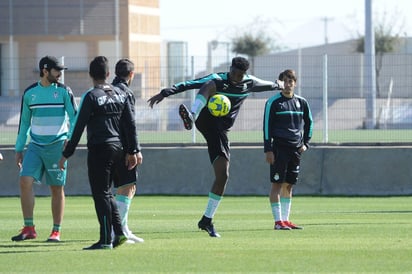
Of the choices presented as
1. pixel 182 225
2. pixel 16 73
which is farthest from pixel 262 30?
pixel 182 225

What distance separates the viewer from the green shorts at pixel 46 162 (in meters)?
12.8

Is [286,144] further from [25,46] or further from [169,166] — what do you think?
[25,46]

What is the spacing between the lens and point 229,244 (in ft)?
39.1

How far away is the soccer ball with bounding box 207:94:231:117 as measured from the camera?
13102 millimetres

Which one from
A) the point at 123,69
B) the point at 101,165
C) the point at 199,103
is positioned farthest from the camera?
the point at 199,103

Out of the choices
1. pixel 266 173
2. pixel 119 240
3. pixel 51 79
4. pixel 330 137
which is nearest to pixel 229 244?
pixel 119 240

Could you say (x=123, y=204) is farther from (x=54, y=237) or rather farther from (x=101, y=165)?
(x=101, y=165)

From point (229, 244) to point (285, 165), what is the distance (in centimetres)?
253

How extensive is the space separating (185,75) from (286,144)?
8524mm

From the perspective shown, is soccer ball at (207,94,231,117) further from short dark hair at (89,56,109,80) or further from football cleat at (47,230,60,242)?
football cleat at (47,230,60,242)

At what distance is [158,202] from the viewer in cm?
1919

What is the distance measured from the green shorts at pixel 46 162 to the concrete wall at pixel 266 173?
7.99 metres

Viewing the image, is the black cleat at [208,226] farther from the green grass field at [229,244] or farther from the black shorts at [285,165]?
the black shorts at [285,165]

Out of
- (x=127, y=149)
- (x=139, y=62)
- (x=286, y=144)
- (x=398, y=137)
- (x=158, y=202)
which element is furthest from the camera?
(x=139, y=62)
